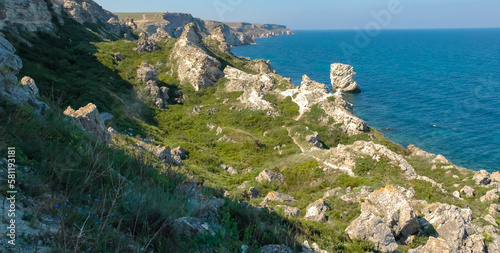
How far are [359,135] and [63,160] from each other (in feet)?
133

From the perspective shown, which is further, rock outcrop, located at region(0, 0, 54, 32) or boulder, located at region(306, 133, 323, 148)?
rock outcrop, located at region(0, 0, 54, 32)

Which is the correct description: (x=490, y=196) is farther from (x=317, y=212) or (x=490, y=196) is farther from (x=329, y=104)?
(x=329, y=104)

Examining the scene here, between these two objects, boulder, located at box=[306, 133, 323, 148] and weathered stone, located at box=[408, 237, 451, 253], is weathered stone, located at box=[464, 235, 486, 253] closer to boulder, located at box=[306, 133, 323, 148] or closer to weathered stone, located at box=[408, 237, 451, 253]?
weathered stone, located at box=[408, 237, 451, 253]

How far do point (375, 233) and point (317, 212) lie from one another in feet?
18.6

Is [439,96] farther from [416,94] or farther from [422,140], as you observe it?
[422,140]

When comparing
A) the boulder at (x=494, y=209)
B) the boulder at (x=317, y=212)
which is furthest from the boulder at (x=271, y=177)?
the boulder at (x=494, y=209)

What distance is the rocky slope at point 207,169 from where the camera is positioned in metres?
4.78

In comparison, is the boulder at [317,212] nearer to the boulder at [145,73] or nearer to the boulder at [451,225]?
the boulder at [451,225]

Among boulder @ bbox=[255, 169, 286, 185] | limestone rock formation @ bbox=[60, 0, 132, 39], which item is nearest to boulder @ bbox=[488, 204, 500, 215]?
boulder @ bbox=[255, 169, 286, 185]

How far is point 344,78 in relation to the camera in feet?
290

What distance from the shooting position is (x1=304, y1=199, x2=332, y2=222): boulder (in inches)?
571

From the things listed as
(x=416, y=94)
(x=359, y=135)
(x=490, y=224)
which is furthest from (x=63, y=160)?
(x=416, y=94)

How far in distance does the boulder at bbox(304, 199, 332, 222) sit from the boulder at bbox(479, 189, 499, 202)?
11982 millimetres

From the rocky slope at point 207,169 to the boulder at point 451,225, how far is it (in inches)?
2.3
